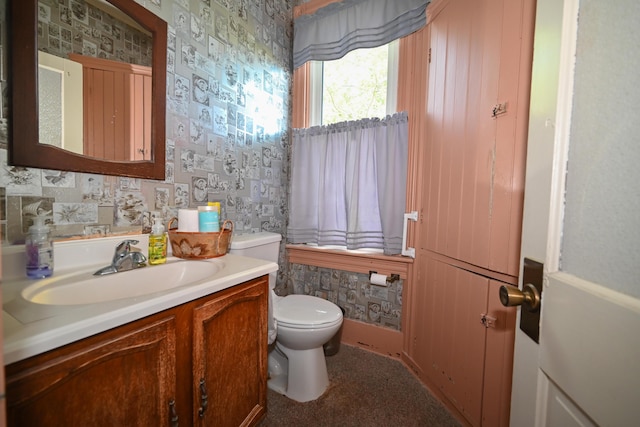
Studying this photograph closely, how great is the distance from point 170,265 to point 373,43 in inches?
71.6

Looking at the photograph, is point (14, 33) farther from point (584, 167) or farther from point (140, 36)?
point (584, 167)

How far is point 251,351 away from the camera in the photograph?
1070mm

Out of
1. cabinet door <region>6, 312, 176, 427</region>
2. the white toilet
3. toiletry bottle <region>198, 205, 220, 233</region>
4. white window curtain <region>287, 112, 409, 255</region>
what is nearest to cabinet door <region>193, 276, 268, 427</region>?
cabinet door <region>6, 312, 176, 427</region>

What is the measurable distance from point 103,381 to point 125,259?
0.47 m

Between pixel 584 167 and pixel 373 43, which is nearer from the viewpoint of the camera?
pixel 584 167

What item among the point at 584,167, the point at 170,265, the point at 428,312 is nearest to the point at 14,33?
the point at 170,265

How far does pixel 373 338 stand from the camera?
184 cm

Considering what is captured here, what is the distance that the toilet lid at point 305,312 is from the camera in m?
1.36

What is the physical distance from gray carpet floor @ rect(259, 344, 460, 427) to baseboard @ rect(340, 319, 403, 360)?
129mm

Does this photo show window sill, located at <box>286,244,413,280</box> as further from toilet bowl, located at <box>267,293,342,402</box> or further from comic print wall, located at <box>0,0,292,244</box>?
toilet bowl, located at <box>267,293,342,402</box>

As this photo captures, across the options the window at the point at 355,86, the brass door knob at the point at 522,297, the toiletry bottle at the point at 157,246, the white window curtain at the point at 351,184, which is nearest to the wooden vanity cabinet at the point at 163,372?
the toiletry bottle at the point at 157,246

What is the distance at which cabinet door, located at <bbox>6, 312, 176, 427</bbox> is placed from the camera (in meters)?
0.52

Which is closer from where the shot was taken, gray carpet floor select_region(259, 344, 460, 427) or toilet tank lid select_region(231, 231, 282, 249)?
gray carpet floor select_region(259, 344, 460, 427)

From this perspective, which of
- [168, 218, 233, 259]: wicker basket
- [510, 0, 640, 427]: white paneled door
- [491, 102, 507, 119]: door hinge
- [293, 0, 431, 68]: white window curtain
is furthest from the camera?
[293, 0, 431, 68]: white window curtain
